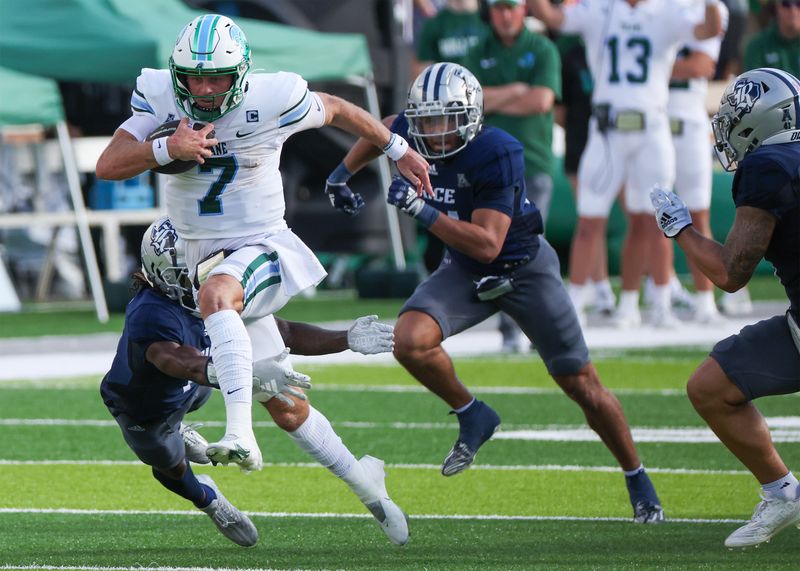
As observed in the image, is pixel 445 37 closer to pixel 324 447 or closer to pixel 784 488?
pixel 324 447

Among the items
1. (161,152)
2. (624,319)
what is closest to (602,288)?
(624,319)

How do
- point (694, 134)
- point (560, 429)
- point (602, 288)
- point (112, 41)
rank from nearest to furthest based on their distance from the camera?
point (560, 429) < point (694, 134) < point (602, 288) < point (112, 41)

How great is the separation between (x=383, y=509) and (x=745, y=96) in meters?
1.80

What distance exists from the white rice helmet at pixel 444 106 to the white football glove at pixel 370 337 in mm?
1353

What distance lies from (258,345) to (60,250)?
12.7m

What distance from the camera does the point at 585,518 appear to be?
20.3 feet

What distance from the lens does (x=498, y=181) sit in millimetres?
6531

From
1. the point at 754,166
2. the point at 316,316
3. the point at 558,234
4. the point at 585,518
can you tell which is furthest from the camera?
the point at 558,234

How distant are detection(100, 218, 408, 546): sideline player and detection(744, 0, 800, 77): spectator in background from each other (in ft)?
23.4

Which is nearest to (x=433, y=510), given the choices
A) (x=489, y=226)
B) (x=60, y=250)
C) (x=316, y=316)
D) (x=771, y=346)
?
(x=489, y=226)

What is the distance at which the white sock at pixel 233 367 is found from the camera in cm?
516

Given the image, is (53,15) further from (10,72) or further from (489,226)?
(489,226)

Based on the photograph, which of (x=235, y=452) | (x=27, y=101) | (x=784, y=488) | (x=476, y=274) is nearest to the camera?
(x=235, y=452)

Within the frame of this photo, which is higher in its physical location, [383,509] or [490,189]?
[490,189]
